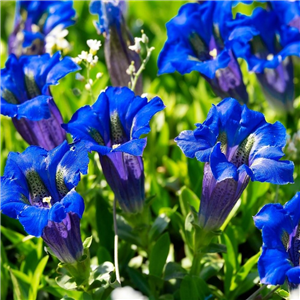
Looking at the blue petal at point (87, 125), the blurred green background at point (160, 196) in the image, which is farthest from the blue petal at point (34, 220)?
the blurred green background at point (160, 196)

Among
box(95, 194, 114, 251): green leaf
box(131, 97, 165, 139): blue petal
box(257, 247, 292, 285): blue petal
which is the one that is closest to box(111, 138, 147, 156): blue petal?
box(131, 97, 165, 139): blue petal

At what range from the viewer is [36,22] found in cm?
224

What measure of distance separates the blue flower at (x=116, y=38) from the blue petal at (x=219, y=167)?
0.62 meters

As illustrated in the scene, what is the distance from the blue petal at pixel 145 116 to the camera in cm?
133

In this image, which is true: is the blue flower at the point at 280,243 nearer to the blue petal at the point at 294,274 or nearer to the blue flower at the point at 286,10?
the blue petal at the point at 294,274

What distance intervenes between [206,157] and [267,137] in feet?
0.64

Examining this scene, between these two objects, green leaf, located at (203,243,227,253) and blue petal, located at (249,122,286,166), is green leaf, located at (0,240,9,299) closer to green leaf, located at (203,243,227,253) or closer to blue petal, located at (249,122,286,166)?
green leaf, located at (203,243,227,253)

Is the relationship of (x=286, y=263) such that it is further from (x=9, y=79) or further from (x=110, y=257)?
(x=9, y=79)

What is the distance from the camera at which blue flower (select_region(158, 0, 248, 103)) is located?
169 cm

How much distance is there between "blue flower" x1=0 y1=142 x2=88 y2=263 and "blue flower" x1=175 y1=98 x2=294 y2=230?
274 millimetres

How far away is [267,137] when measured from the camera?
136 centimetres

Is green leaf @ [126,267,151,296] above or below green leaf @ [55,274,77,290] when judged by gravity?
below

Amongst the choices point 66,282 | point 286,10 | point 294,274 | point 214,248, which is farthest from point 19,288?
point 286,10

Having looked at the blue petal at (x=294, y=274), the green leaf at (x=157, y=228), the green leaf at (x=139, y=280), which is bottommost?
the green leaf at (x=139, y=280)
